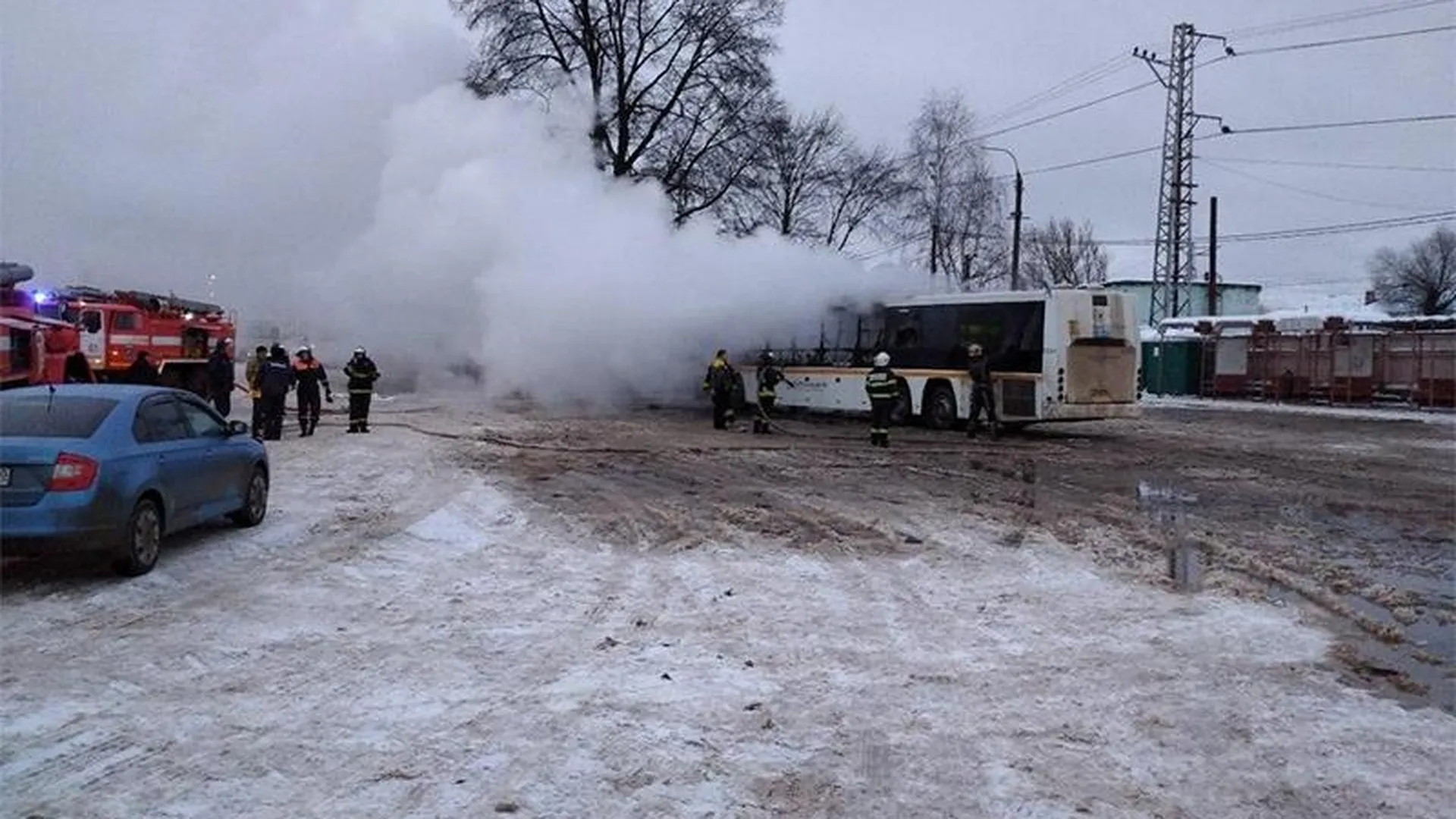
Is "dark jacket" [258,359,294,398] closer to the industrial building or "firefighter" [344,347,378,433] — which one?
"firefighter" [344,347,378,433]

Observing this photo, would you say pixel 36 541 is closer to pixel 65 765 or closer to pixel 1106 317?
pixel 65 765

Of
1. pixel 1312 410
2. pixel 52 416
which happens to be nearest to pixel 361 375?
pixel 52 416

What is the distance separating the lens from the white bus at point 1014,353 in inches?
861

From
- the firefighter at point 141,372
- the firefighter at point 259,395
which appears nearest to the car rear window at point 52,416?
the firefighter at point 259,395

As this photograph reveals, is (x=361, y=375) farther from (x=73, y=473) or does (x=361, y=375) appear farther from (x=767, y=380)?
(x=73, y=473)

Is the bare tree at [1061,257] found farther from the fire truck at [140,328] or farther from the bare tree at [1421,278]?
the fire truck at [140,328]

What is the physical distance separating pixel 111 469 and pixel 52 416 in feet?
2.55

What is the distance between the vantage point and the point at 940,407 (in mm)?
23953

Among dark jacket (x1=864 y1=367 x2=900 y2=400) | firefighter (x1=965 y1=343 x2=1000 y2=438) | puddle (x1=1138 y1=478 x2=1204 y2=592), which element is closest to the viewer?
puddle (x1=1138 y1=478 x2=1204 y2=592)

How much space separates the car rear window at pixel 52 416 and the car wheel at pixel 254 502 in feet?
6.49

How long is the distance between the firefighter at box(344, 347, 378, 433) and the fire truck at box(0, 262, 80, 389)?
4293 mm

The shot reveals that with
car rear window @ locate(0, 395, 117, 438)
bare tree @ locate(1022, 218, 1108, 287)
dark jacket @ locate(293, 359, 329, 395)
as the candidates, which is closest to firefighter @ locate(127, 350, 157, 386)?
dark jacket @ locate(293, 359, 329, 395)

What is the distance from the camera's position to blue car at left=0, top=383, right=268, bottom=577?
7887mm

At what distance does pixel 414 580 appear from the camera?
348 inches
